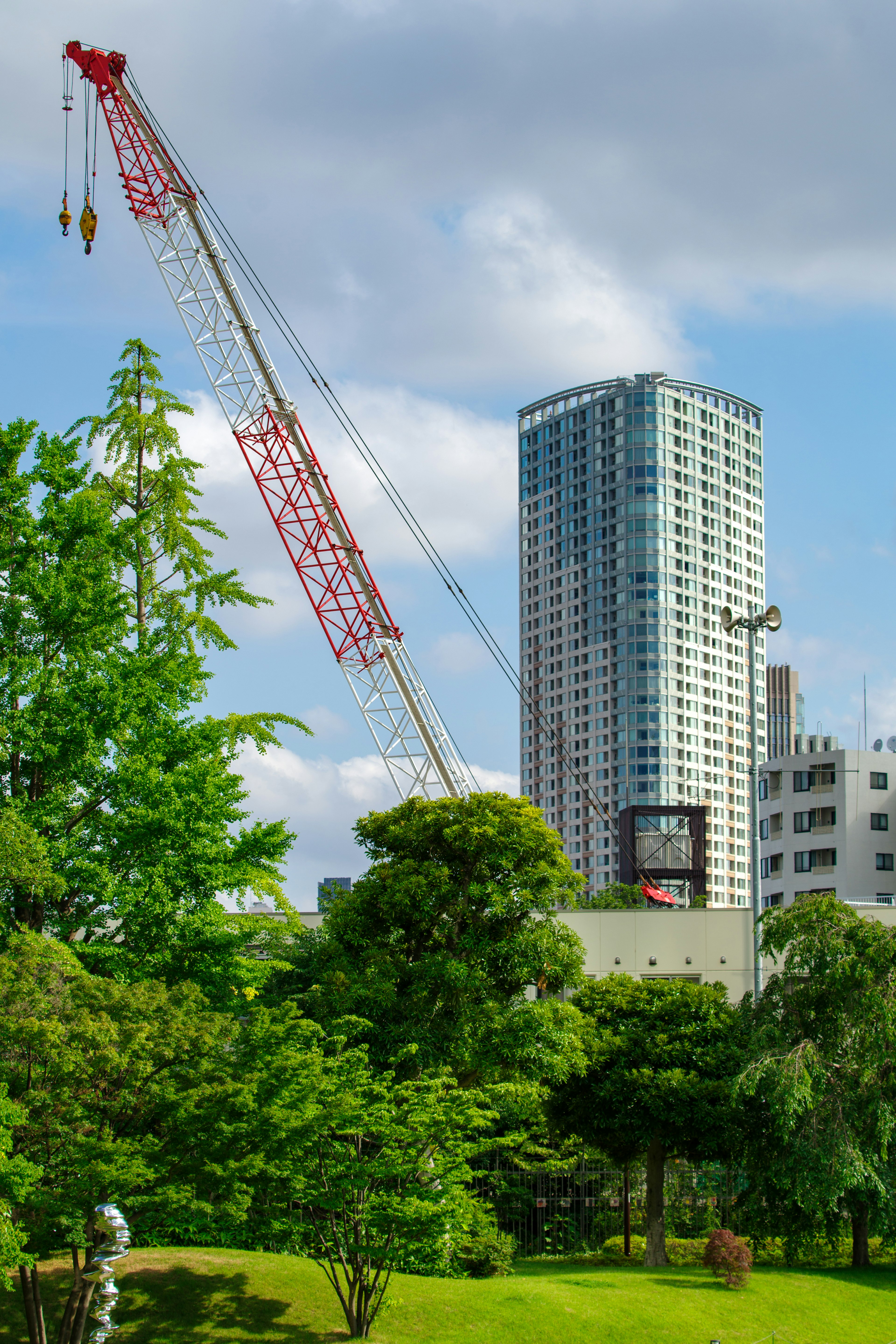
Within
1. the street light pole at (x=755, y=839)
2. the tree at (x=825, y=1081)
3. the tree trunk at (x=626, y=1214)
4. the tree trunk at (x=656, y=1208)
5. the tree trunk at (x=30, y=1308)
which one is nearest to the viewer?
the tree trunk at (x=30, y=1308)

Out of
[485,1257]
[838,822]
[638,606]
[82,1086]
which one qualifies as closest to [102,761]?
[82,1086]

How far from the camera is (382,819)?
3291 cm

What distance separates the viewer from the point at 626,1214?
37.2 metres

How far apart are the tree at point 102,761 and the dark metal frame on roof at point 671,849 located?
1678 inches

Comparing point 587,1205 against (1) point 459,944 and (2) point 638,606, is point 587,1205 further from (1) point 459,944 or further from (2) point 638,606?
(2) point 638,606

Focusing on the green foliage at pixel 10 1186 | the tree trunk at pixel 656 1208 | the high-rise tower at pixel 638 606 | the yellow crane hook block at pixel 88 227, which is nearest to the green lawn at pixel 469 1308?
the tree trunk at pixel 656 1208

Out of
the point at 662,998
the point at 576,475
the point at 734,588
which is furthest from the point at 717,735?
the point at 662,998

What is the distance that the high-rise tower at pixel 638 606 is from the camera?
6486 inches

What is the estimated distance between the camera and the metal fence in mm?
37406

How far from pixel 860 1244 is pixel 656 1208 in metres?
5.29

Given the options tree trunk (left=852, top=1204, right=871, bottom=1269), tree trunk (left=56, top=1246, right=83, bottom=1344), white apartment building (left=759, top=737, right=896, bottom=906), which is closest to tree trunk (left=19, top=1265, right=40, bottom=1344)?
tree trunk (left=56, top=1246, right=83, bottom=1344)

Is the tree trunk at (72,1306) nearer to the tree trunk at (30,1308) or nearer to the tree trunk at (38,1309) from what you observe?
the tree trunk at (38,1309)

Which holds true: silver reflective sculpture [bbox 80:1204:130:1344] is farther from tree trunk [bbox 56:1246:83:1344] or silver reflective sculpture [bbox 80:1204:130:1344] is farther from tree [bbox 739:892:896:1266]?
tree [bbox 739:892:896:1266]

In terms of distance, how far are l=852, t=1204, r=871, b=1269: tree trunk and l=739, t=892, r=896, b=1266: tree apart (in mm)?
38
